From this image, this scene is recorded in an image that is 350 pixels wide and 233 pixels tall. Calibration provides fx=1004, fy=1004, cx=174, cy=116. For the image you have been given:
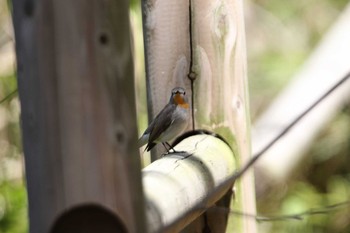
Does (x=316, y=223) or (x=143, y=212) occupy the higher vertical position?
(x=143, y=212)

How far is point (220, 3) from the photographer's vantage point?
10.1 feet

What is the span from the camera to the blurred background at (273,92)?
15.8 feet

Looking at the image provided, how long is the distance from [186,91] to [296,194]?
85.9 inches

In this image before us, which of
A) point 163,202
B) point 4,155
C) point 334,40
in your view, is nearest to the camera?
point 163,202

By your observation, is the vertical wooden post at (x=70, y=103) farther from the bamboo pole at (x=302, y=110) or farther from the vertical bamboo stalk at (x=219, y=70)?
the vertical bamboo stalk at (x=219, y=70)

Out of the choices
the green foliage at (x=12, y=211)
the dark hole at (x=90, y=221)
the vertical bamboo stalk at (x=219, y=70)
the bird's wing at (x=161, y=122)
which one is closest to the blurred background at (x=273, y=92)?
the green foliage at (x=12, y=211)

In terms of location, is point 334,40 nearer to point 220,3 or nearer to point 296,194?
point 220,3

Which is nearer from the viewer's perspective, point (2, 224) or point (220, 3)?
point (220, 3)

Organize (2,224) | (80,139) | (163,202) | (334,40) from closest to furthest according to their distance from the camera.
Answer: (80,139) < (163,202) < (334,40) < (2,224)

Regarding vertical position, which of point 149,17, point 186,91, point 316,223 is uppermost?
point 149,17

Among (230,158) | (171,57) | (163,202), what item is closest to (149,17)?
(171,57)

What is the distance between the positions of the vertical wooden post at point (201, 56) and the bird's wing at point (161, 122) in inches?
3.2

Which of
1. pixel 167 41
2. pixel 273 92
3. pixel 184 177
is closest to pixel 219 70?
pixel 167 41

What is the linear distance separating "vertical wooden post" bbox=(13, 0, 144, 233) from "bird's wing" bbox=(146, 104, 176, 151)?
157 centimetres
